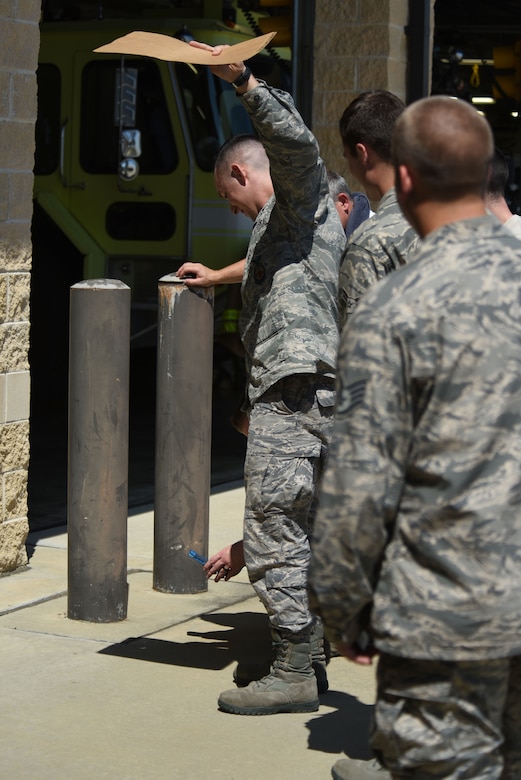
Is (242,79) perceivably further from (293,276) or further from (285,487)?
(285,487)

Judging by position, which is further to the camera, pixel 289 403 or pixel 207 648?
pixel 207 648

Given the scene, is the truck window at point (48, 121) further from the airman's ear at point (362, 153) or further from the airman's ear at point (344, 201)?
the airman's ear at point (362, 153)

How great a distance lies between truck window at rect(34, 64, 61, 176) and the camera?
39.7 ft

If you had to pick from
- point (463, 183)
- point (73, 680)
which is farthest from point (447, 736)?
point (73, 680)

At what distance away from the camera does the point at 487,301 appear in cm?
240

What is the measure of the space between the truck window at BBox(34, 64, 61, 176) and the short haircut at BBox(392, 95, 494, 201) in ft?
32.6

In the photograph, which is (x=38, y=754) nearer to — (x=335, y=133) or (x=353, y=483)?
(x=353, y=483)

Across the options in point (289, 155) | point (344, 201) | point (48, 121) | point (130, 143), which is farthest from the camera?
point (48, 121)

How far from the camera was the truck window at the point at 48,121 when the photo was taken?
39.7 feet

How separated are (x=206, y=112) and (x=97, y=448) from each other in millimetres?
7049

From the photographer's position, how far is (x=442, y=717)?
95.5 inches

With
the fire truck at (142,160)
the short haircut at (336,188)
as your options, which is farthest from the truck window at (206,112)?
the short haircut at (336,188)

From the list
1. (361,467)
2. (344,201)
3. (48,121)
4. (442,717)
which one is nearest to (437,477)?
(361,467)

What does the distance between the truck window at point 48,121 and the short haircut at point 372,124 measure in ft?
27.5
